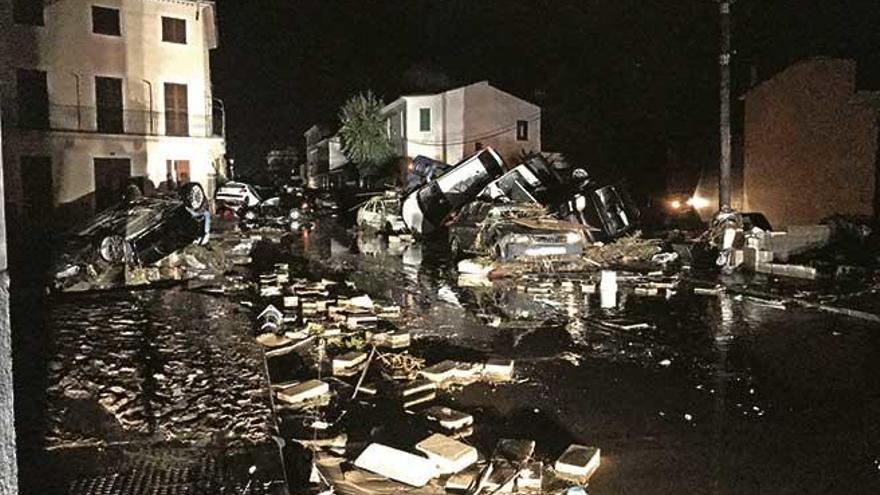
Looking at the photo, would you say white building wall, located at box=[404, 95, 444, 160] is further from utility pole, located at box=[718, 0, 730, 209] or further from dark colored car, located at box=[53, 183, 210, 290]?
dark colored car, located at box=[53, 183, 210, 290]

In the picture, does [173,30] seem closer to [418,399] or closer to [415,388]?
[415,388]

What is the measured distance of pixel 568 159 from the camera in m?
37.8

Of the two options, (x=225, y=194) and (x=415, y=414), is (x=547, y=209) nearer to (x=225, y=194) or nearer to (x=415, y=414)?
(x=415, y=414)

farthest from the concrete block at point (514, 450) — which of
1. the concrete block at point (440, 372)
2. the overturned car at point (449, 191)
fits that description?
the overturned car at point (449, 191)

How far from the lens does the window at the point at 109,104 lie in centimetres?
2995

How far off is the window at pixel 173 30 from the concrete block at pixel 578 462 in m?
32.5

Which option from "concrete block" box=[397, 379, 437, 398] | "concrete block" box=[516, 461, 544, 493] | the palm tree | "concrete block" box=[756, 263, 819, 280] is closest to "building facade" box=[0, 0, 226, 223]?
the palm tree

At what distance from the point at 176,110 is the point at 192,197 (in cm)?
1922

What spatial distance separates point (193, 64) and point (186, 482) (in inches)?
1276

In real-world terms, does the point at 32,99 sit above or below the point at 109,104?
below

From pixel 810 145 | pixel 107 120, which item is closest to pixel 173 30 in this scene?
pixel 107 120

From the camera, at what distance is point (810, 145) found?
20.9m

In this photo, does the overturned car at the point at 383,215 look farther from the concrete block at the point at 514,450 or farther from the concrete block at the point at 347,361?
the concrete block at the point at 514,450

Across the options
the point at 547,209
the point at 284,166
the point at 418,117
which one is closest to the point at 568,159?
the point at 418,117
